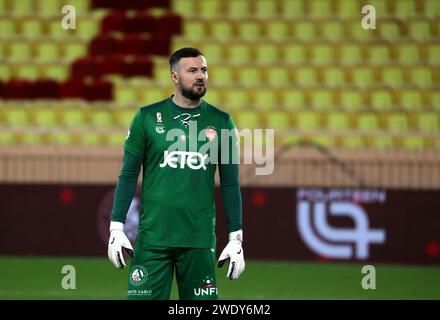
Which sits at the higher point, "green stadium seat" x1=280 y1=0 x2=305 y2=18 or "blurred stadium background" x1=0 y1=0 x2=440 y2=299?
"green stadium seat" x1=280 y1=0 x2=305 y2=18

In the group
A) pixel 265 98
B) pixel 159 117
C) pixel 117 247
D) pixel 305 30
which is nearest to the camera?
pixel 117 247

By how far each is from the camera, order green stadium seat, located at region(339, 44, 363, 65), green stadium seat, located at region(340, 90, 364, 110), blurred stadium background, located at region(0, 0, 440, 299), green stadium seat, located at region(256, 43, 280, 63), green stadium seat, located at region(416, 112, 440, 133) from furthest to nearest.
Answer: green stadium seat, located at region(256, 43, 280, 63), green stadium seat, located at region(339, 44, 363, 65), green stadium seat, located at region(340, 90, 364, 110), green stadium seat, located at region(416, 112, 440, 133), blurred stadium background, located at region(0, 0, 440, 299)

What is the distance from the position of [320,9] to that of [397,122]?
8.34 ft

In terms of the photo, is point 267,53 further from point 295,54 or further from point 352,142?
point 352,142

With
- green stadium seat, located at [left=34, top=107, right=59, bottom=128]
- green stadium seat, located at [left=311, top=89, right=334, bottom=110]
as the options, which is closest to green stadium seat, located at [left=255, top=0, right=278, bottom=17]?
green stadium seat, located at [left=311, top=89, right=334, bottom=110]

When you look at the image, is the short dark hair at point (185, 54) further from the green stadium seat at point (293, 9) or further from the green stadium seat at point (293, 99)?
the green stadium seat at point (293, 9)

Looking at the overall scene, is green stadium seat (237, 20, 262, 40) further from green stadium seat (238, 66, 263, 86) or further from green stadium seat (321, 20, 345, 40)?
green stadium seat (321, 20, 345, 40)

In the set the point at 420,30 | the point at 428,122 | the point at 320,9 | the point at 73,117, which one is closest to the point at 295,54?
the point at 320,9

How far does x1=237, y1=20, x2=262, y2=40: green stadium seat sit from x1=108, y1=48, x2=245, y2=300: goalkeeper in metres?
11.5

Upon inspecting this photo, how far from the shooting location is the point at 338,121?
55.3ft

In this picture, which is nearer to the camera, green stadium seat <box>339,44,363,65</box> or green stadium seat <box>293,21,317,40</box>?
green stadium seat <box>339,44,363,65</box>

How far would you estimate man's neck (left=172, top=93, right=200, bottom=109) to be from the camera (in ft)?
21.8

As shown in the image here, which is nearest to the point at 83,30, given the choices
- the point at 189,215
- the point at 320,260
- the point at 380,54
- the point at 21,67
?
the point at 21,67
